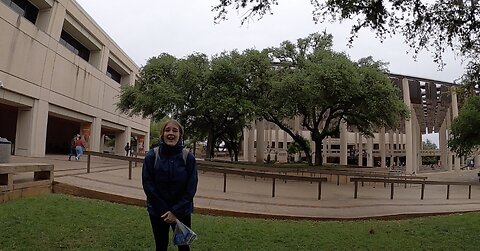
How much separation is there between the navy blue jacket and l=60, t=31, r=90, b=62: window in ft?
95.7

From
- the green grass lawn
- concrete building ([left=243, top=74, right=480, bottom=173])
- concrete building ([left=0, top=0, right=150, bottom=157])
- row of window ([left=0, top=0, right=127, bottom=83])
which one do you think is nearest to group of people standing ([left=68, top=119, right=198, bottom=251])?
Answer: the green grass lawn

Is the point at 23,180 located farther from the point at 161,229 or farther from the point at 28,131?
the point at 28,131

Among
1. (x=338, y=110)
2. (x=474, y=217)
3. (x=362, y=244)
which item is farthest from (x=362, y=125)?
(x=362, y=244)

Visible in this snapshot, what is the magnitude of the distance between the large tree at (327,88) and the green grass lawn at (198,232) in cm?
1266

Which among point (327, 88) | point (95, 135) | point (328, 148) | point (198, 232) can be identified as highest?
point (327, 88)

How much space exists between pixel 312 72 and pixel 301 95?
4.92ft

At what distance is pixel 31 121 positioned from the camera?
2302 cm

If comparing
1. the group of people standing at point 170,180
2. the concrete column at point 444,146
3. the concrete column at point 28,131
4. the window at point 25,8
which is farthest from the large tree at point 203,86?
the concrete column at point 444,146

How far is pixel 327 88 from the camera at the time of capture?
20297 mm

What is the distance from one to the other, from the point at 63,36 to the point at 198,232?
2782 centimetres

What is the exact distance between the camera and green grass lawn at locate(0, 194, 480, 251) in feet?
18.2

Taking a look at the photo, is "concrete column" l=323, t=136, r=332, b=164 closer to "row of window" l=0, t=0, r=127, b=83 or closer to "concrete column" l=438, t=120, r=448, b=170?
"concrete column" l=438, t=120, r=448, b=170

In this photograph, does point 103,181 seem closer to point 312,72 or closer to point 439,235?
point 439,235

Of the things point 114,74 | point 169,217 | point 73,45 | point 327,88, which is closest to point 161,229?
point 169,217
